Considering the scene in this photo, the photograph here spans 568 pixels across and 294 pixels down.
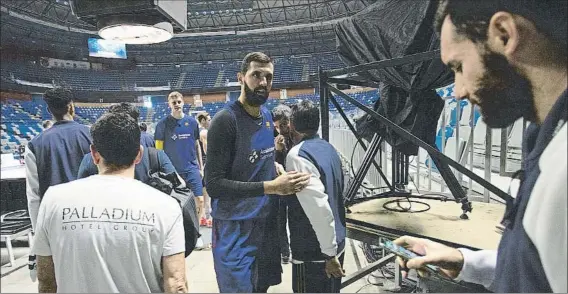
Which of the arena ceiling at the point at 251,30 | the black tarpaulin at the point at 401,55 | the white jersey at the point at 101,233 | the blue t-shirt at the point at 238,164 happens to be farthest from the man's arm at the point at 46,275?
the arena ceiling at the point at 251,30

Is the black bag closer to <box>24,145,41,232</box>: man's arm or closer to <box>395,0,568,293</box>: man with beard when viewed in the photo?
<box>24,145,41,232</box>: man's arm

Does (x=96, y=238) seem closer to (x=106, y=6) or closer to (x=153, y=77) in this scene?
(x=106, y=6)

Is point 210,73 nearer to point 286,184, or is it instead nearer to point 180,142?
point 180,142

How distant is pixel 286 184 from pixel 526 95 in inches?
40.3

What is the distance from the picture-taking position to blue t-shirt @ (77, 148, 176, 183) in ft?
4.89

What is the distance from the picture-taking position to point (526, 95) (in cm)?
55

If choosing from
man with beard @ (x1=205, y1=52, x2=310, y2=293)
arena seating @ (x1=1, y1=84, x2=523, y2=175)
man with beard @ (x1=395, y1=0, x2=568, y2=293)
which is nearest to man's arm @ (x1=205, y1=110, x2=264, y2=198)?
man with beard @ (x1=205, y1=52, x2=310, y2=293)

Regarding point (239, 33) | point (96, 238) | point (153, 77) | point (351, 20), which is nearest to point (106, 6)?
point (96, 238)

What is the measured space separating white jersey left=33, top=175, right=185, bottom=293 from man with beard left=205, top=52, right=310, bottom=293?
1.53 ft

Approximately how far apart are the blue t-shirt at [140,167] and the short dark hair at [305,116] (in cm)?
84

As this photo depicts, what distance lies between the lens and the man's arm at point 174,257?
40.1 inches

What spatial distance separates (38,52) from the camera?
1043 millimetres

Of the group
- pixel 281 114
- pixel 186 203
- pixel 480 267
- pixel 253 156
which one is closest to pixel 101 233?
pixel 186 203

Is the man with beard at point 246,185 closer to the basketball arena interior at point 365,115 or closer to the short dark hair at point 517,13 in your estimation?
the basketball arena interior at point 365,115
